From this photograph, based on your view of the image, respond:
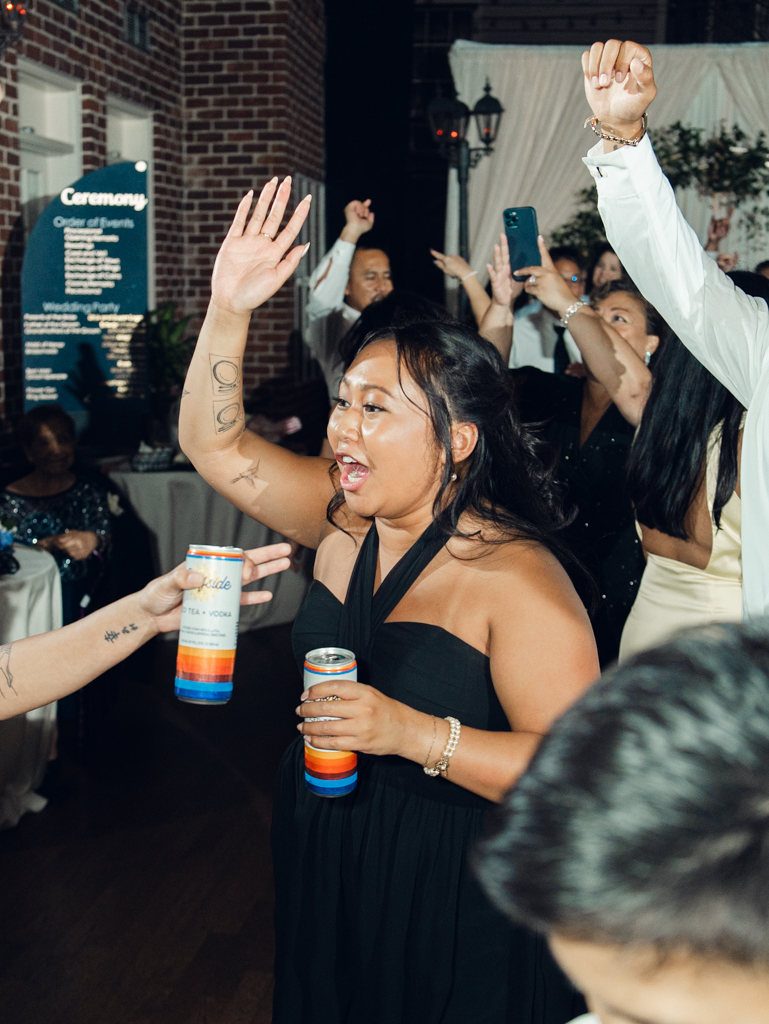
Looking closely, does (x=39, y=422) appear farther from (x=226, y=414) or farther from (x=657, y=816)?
(x=657, y=816)

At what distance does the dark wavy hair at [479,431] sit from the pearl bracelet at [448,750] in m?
0.33

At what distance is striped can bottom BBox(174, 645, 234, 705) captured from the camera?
1240 millimetres

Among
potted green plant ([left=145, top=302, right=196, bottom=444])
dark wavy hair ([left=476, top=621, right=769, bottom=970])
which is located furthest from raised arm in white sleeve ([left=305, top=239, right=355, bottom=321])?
dark wavy hair ([left=476, top=621, right=769, bottom=970])

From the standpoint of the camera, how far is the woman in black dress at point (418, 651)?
1.33 m

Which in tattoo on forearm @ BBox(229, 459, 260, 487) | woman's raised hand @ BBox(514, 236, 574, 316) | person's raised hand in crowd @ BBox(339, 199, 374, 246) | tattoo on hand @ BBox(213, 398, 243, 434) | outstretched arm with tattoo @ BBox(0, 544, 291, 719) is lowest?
outstretched arm with tattoo @ BBox(0, 544, 291, 719)

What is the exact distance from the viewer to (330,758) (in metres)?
1.22

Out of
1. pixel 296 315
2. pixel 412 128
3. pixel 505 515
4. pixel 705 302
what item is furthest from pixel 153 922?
pixel 412 128

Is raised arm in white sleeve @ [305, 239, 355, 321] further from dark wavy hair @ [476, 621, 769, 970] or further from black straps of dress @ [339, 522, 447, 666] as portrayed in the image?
dark wavy hair @ [476, 621, 769, 970]

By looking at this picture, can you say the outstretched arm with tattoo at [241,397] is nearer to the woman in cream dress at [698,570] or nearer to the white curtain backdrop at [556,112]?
the woman in cream dress at [698,570]

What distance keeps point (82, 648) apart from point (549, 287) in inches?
74.1

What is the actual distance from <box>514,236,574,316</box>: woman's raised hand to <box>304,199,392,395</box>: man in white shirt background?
1.35 meters

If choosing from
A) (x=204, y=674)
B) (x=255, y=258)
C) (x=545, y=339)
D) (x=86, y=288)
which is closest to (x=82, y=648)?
(x=204, y=674)

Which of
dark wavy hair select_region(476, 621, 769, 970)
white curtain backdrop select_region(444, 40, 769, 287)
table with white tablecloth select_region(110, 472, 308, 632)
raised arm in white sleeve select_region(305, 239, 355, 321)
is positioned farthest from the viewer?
white curtain backdrop select_region(444, 40, 769, 287)

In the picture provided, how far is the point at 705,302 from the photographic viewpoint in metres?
1.51
